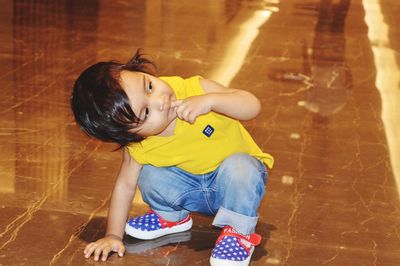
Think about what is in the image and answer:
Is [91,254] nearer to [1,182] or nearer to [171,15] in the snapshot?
[1,182]

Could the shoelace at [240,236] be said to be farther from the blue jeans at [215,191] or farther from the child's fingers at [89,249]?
the child's fingers at [89,249]

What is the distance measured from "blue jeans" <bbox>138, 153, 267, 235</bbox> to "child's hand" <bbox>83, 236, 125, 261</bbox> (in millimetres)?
151

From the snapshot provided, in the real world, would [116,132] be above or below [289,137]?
above

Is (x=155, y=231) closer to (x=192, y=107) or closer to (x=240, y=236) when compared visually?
(x=240, y=236)

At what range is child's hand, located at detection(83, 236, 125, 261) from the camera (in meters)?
2.13

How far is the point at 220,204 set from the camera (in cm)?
221

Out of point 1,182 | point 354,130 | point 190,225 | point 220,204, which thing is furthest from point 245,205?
point 354,130

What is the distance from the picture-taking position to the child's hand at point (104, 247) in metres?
2.13

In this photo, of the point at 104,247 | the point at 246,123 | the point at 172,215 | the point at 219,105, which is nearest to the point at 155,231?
the point at 172,215

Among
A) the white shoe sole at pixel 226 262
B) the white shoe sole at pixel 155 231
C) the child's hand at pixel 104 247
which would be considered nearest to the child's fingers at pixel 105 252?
the child's hand at pixel 104 247

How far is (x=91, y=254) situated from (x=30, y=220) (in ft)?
0.83

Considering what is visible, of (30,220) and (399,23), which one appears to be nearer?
(30,220)

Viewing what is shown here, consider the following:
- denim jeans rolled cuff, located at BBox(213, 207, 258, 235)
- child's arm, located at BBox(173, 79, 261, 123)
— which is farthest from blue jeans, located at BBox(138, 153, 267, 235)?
child's arm, located at BBox(173, 79, 261, 123)

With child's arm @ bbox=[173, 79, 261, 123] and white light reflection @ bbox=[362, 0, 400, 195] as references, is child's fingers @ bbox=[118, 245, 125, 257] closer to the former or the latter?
child's arm @ bbox=[173, 79, 261, 123]
